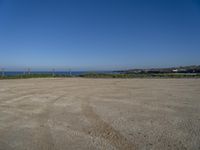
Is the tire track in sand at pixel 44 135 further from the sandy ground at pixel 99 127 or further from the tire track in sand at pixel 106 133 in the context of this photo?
the tire track in sand at pixel 106 133

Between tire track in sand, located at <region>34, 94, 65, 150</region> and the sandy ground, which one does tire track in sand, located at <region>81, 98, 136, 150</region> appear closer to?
the sandy ground

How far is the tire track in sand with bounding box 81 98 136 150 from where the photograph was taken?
Result: 4.04 m

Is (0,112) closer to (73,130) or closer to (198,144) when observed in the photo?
(73,130)

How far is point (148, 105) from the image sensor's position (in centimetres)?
794

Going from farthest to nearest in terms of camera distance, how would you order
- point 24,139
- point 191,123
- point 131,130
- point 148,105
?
point 148,105, point 191,123, point 131,130, point 24,139

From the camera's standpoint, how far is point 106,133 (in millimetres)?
4707

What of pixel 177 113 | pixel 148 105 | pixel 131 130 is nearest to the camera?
pixel 131 130

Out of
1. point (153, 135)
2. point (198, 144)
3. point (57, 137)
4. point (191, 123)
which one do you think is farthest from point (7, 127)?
point (191, 123)

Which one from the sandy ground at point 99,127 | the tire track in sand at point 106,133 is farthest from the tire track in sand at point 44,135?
the tire track in sand at point 106,133

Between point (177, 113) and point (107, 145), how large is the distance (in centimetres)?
347

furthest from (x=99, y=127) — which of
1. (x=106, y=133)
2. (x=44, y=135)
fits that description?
(x=44, y=135)

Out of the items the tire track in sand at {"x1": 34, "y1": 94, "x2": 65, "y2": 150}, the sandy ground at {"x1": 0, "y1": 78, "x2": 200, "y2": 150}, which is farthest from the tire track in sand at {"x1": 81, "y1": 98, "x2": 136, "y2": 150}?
the tire track in sand at {"x1": 34, "y1": 94, "x2": 65, "y2": 150}

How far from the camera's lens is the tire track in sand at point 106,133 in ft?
13.3

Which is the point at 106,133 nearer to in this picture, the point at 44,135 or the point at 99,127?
the point at 99,127
